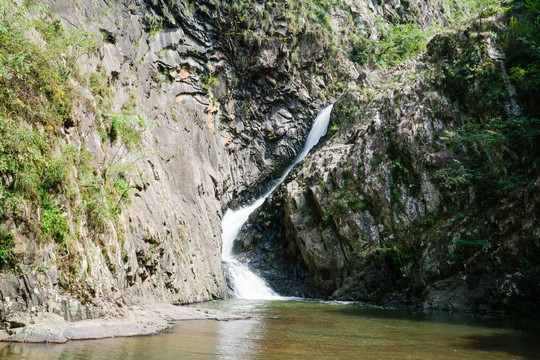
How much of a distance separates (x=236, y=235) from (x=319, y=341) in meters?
18.8

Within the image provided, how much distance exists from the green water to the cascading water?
362 inches

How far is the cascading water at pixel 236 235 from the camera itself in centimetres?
2167

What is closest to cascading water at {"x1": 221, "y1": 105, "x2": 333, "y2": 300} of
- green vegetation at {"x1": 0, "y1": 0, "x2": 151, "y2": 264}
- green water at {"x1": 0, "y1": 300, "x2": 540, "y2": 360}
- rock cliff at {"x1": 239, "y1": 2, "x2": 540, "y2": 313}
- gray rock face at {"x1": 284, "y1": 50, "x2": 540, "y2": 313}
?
rock cliff at {"x1": 239, "y1": 2, "x2": 540, "y2": 313}

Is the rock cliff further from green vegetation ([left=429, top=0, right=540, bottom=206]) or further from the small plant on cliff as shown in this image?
the small plant on cliff

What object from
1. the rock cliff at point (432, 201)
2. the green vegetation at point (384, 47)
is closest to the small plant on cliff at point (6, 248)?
the rock cliff at point (432, 201)

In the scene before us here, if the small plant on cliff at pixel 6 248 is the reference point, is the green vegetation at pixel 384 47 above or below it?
above

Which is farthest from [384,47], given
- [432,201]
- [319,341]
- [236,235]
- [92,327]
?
[92,327]

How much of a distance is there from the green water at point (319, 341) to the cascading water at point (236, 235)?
9.19 meters

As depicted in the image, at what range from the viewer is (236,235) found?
2689 centimetres

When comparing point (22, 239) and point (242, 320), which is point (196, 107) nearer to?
point (242, 320)

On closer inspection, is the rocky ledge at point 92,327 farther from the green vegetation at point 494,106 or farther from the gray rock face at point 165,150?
the green vegetation at point 494,106

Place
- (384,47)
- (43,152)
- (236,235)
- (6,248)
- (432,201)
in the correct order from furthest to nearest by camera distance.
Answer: (384,47) → (236,235) → (432,201) → (43,152) → (6,248)

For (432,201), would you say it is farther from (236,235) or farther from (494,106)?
(236,235)

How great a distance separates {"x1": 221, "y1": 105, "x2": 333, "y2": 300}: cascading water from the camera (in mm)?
21672
